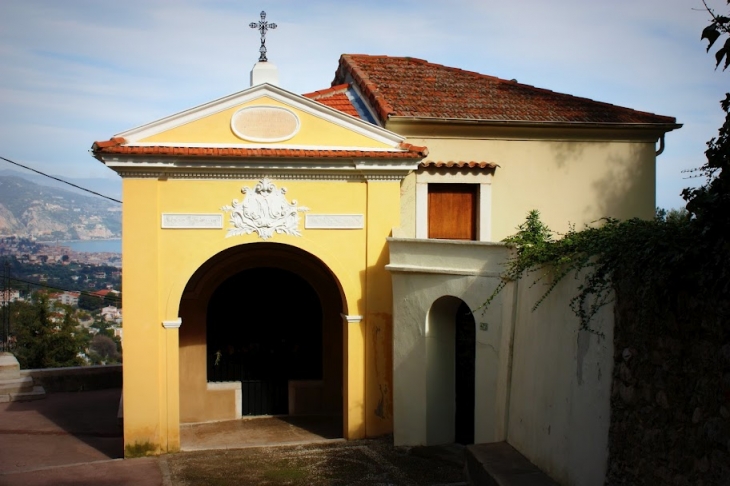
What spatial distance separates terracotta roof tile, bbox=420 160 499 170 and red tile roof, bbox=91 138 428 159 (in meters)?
1.47

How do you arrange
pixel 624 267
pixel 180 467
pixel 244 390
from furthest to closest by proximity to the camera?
pixel 244 390, pixel 180 467, pixel 624 267

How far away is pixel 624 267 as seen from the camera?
6.57 metres

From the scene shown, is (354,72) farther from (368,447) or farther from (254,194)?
(368,447)

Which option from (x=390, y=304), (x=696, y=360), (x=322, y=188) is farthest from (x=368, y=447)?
(x=696, y=360)

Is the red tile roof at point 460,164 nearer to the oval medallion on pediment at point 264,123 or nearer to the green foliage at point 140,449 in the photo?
the oval medallion on pediment at point 264,123

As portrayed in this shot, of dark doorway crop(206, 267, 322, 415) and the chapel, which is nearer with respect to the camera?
the chapel

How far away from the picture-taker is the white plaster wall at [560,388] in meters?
7.24

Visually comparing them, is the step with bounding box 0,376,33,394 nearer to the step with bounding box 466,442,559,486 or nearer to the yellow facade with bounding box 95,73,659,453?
the yellow facade with bounding box 95,73,659,453

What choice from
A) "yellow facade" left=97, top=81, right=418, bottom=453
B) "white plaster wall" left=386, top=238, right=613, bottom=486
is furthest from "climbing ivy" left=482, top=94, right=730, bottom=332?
"yellow facade" left=97, top=81, right=418, bottom=453

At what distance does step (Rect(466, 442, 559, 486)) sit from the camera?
8.32 metres

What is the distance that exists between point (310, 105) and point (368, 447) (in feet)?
18.6

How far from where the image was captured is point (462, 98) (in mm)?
16109

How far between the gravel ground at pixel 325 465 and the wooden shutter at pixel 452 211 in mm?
4228

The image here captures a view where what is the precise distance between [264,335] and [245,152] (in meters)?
4.76
